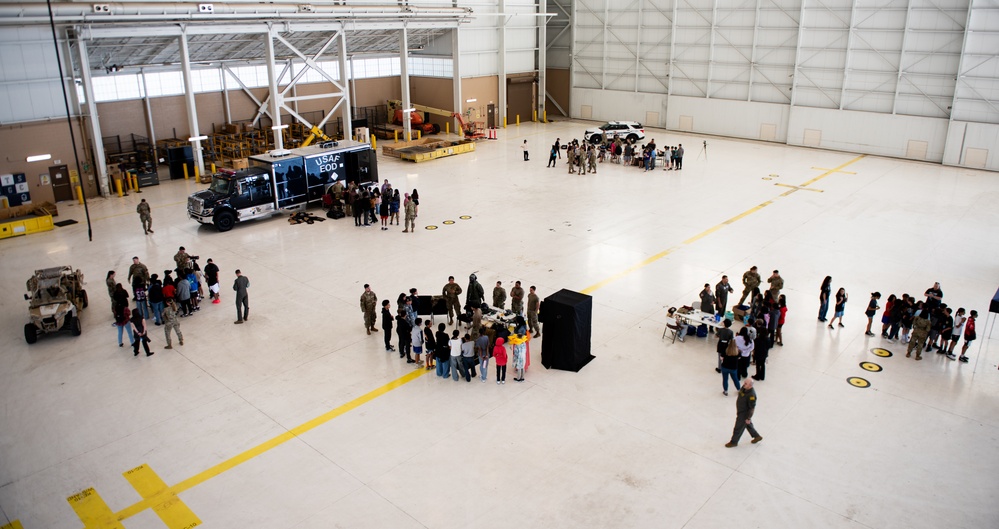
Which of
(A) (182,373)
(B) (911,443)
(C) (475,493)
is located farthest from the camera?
(A) (182,373)

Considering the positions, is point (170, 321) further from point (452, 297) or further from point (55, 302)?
point (452, 297)

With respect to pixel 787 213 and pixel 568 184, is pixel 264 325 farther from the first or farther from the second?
pixel 787 213

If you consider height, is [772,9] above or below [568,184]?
above

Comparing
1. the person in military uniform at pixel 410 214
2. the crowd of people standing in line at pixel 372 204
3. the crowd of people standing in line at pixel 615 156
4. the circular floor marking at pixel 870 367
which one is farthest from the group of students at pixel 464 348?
the crowd of people standing in line at pixel 615 156

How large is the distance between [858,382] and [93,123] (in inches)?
1148

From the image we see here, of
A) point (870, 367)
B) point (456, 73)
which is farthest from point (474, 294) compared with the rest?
point (456, 73)

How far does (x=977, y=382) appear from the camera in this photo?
14547 mm

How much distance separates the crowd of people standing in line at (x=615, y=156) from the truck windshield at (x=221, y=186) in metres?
15.8

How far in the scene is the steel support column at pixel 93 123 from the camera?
27219mm

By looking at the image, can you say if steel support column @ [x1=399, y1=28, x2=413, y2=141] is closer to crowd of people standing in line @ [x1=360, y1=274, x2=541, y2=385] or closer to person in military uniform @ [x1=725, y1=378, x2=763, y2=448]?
crowd of people standing in line @ [x1=360, y1=274, x2=541, y2=385]

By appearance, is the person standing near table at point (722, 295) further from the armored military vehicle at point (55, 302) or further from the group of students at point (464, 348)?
the armored military vehicle at point (55, 302)

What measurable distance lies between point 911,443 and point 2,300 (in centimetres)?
2244

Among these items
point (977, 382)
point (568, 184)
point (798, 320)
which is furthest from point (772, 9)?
point (977, 382)

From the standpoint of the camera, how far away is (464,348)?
1451 centimetres
